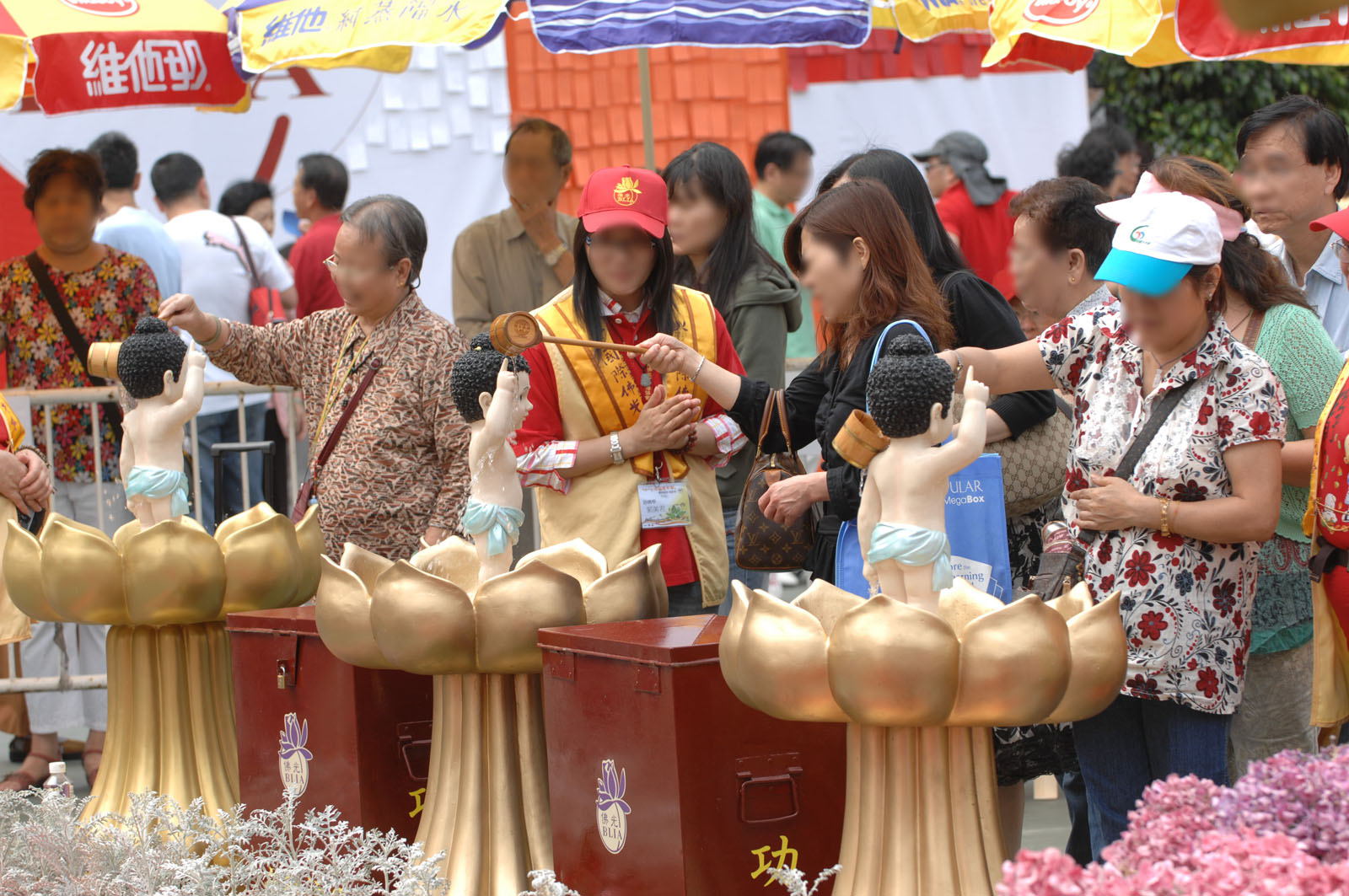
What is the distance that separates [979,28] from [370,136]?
413 cm

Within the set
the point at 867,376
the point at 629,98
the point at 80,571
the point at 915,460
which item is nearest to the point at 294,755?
the point at 80,571

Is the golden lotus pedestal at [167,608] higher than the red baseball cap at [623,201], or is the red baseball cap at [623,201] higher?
the red baseball cap at [623,201]

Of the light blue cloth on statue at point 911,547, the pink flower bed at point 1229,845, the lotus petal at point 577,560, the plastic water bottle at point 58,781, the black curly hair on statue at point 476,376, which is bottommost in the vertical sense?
the plastic water bottle at point 58,781

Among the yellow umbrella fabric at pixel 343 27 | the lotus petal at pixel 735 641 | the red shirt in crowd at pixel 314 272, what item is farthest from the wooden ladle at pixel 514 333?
the red shirt in crowd at pixel 314 272

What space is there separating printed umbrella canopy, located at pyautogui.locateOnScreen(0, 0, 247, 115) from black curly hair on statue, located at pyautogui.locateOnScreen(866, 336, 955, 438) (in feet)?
12.2

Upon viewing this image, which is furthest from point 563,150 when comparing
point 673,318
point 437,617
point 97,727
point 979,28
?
point 437,617

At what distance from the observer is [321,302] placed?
269 inches

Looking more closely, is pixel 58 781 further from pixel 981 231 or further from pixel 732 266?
pixel 981 231

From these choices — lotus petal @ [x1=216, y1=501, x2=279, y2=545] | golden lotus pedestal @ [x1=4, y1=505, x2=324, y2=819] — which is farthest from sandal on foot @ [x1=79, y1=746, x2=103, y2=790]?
lotus petal @ [x1=216, y1=501, x2=279, y2=545]

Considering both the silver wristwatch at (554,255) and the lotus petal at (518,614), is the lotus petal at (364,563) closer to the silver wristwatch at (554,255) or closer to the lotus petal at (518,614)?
the lotus petal at (518,614)

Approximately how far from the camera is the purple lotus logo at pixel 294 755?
3344 mm

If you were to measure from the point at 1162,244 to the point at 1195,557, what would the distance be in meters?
0.55

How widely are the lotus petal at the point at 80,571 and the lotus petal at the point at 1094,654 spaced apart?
2.33 metres

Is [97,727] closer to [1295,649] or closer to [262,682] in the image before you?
[262,682]
